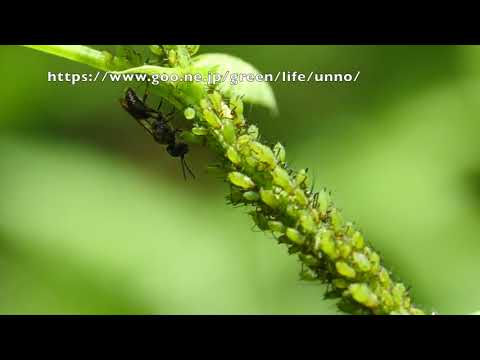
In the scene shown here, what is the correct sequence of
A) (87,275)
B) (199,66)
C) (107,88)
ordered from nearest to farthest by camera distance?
(199,66) < (87,275) < (107,88)

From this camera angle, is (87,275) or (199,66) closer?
(199,66)

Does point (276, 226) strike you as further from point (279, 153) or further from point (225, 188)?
point (225, 188)

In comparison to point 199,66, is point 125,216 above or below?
below

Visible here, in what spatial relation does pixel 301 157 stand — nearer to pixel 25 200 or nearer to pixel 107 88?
pixel 107 88

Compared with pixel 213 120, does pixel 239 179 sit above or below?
below

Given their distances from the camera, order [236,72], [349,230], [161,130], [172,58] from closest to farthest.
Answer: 1. [349,230]
2. [172,58]
3. [236,72]
4. [161,130]

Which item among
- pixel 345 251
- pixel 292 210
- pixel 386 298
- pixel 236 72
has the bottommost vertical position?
pixel 386 298

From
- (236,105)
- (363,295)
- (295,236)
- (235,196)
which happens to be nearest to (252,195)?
(235,196)
